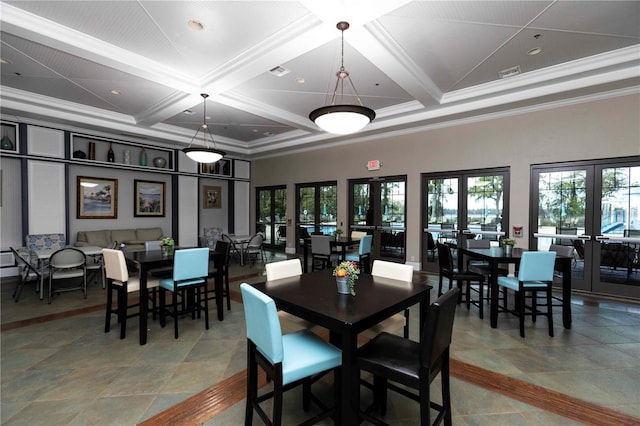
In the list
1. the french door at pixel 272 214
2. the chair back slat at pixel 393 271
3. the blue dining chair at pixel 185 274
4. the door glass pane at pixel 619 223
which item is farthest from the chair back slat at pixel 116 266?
the door glass pane at pixel 619 223

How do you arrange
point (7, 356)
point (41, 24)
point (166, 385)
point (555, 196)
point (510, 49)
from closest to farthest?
point (166, 385) → point (7, 356) → point (41, 24) → point (510, 49) → point (555, 196)

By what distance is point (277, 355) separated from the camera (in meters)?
1.52

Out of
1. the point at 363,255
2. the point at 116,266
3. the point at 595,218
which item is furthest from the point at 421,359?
the point at 595,218

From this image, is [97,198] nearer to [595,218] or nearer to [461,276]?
[461,276]

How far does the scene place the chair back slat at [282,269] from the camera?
8.30 feet

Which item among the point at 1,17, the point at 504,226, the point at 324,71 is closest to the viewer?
the point at 1,17

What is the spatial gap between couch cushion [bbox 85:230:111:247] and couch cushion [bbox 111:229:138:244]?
17 centimetres

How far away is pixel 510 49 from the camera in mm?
3748

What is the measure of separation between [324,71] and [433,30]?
61.1 inches

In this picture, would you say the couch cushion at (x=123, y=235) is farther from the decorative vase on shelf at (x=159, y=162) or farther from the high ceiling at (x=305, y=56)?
the high ceiling at (x=305, y=56)

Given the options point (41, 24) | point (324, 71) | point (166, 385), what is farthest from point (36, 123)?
point (166, 385)

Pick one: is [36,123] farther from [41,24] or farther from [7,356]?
[7,356]

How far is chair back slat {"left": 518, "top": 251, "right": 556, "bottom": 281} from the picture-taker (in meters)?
3.22

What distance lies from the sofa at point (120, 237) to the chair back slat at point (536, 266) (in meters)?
7.16
